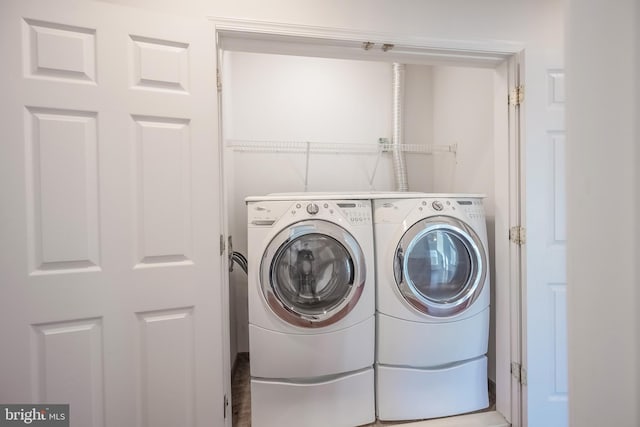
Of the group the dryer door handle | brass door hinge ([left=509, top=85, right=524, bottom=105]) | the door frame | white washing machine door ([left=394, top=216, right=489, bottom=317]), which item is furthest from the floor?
brass door hinge ([left=509, top=85, right=524, bottom=105])

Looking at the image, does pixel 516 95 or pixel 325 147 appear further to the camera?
pixel 325 147

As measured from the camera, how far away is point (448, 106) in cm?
209

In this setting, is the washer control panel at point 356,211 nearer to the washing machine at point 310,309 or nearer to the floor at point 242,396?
the washing machine at point 310,309

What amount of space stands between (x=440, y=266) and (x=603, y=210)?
1061 mm

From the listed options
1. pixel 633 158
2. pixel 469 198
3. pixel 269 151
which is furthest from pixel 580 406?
pixel 269 151

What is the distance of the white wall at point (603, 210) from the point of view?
0.38m

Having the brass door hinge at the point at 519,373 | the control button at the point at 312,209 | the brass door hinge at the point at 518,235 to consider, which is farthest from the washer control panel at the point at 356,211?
the brass door hinge at the point at 519,373

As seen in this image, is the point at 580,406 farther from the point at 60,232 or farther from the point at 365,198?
the point at 60,232

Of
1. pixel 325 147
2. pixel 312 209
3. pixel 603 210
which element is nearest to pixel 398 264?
pixel 312 209

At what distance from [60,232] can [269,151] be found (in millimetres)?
1367

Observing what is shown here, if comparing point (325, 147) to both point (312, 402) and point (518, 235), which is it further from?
point (312, 402)

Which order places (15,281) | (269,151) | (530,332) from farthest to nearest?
1. (269,151)
2. (530,332)
3. (15,281)

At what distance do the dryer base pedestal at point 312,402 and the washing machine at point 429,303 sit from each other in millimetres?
120

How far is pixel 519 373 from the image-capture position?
133cm
